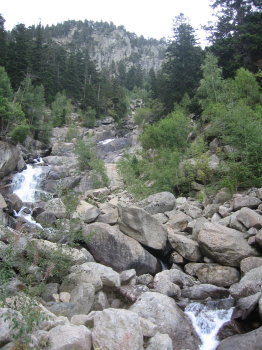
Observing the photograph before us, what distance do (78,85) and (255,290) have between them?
74.5 metres

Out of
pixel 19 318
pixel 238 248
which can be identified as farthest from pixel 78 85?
pixel 19 318

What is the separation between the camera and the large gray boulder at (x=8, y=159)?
3772 centimetres

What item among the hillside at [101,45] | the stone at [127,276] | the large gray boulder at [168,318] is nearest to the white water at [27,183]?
the stone at [127,276]

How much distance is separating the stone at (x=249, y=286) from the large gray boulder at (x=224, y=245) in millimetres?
1880

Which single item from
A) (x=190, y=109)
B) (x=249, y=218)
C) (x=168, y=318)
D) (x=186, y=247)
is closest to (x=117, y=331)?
(x=168, y=318)

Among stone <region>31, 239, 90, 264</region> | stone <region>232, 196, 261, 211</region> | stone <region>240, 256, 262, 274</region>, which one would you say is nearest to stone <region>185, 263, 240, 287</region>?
stone <region>240, 256, 262, 274</region>

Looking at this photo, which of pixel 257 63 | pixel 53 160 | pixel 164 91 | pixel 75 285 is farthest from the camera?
pixel 164 91

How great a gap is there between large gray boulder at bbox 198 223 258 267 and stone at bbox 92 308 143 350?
7.95m

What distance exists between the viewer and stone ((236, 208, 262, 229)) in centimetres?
1673

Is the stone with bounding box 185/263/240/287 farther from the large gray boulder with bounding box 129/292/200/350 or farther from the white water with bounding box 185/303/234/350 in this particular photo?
the large gray boulder with bounding box 129/292/200/350

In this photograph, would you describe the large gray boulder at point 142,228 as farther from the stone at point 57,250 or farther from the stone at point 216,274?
the stone at point 57,250

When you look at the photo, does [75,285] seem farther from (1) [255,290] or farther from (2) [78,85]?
(2) [78,85]

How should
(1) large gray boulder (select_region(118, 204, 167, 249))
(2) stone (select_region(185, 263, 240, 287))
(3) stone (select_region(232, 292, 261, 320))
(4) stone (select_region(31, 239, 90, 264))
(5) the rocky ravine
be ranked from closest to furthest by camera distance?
(5) the rocky ravine
(3) stone (select_region(232, 292, 261, 320))
(4) stone (select_region(31, 239, 90, 264))
(2) stone (select_region(185, 263, 240, 287))
(1) large gray boulder (select_region(118, 204, 167, 249))

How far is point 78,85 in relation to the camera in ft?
266
